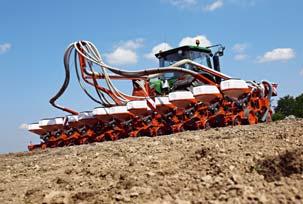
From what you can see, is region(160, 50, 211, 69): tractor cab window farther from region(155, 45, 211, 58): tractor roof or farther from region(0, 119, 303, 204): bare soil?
region(0, 119, 303, 204): bare soil

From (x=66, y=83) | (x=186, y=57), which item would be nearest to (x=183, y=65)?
(x=186, y=57)

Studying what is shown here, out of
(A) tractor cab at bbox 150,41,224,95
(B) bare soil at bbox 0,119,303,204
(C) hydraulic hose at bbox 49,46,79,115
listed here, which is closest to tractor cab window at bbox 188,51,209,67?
(A) tractor cab at bbox 150,41,224,95

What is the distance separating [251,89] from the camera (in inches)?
406

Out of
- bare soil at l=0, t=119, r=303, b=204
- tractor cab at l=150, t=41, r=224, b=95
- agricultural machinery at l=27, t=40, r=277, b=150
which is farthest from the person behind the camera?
tractor cab at l=150, t=41, r=224, b=95

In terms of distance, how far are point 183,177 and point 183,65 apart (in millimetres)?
8169

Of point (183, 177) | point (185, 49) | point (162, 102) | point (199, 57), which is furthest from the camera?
point (199, 57)

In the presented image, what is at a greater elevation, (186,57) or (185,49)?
(185,49)

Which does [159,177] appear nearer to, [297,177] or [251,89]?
[297,177]

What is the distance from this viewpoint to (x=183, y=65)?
1151cm

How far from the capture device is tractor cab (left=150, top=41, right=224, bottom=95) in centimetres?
1170

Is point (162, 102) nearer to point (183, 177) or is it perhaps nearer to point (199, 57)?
point (199, 57)

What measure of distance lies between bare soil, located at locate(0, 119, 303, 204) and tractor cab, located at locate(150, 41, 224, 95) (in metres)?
6.84

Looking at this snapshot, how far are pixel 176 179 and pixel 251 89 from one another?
720cm

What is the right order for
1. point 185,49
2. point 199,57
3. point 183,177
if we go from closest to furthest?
point 183,177
point 185,49
point 199,57
